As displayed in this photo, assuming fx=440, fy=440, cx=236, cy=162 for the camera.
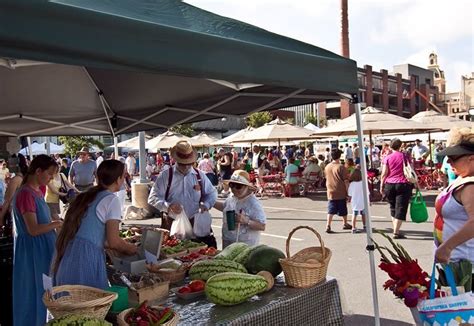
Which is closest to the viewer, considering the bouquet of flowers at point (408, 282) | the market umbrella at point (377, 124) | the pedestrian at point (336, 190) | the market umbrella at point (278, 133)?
the bouquet of flowers at point (408, 282)

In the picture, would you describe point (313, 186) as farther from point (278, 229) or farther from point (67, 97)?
point (67, 97)

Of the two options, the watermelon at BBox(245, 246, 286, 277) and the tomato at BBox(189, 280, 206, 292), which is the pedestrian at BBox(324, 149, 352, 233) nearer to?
the watermelon at BBox(245, 246, 286, 277)

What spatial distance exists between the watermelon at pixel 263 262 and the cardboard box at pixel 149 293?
2.06 feet

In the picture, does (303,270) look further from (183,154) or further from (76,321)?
(183,154)

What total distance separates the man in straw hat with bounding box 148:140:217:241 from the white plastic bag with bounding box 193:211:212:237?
0.08m

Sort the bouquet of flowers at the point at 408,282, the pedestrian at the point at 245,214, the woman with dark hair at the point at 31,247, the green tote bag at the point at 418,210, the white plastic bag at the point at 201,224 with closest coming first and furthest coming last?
the bouquet of flowers at the point at 408,282
the woman with dark hair at the point at 31,247
the pedestrian at the point at 245,214
the white plastic bag at the point at 201,224
the green tote bag at the point at 418,210

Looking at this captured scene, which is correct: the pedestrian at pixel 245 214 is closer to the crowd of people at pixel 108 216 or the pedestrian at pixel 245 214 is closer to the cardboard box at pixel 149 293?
the crowd of people at pixel 108 216

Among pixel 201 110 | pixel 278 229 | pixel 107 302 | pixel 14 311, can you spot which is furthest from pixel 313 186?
pixel 107 302

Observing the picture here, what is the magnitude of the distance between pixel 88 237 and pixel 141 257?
0.53 meters

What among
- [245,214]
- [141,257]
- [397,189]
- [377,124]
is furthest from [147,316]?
[377,124]

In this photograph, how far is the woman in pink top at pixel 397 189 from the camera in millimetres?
8336

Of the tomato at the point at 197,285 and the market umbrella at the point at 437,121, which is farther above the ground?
the market umbrella at the point at 437,121

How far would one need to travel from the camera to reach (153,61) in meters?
2.37

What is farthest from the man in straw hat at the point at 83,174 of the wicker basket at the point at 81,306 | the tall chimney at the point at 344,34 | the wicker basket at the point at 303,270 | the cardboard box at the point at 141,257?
the tall chimney at the point at 344,34
